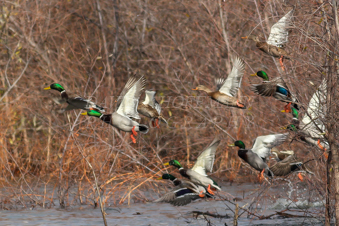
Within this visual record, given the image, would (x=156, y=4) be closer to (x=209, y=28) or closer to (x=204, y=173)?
(x=209, y=28)

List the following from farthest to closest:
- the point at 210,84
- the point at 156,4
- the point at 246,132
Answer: the point at 156,4, the point at 210,84, the point at 246,132

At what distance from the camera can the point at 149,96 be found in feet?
32.1

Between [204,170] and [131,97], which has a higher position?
[131,97]

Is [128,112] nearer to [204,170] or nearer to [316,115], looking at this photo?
[204,170]

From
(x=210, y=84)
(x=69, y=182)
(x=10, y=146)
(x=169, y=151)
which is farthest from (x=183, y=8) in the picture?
(x=69, y=182)

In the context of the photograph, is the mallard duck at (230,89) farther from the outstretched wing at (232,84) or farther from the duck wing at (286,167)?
the duck wing at (286,167)

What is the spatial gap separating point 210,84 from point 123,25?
10.7 feet

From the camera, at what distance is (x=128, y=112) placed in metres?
8.12

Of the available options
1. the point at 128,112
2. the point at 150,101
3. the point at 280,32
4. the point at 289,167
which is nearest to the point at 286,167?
the point at 289,167

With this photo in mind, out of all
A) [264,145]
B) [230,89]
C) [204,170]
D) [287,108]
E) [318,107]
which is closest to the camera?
[318,107]

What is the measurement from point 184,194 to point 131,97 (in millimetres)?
1488

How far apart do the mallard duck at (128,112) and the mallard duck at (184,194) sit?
2.99 feet

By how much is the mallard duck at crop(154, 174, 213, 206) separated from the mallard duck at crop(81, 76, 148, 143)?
911mm

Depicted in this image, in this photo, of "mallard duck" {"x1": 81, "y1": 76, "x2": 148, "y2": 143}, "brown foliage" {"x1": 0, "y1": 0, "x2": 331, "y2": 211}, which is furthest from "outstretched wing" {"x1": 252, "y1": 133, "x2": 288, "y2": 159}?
"brown foliage" {"x1": 0, "y1": 0, "x2": 331, "y2": 211}
